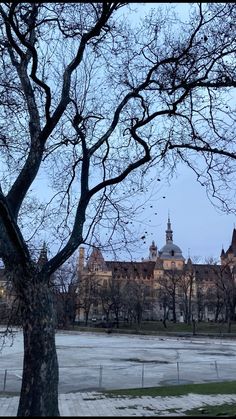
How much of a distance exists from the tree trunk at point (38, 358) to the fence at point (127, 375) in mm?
11393

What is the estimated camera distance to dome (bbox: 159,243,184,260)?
141 meters

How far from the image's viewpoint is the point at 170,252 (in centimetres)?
14200

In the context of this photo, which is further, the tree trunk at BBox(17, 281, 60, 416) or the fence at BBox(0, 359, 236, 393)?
the fence at BBox(0, 359, 236, 393)

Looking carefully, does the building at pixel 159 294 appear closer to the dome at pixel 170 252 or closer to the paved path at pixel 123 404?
the dome at pixel 170 252

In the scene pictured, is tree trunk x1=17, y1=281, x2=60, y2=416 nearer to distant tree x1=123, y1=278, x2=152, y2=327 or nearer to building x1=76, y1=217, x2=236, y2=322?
building x1=76, y1=217, x2=236, y2=322

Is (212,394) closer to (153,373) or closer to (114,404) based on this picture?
(114,404)

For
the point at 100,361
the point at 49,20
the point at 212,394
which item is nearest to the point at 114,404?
the point at 212,394

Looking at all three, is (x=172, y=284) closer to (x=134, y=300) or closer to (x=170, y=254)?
(x=134, y=300)

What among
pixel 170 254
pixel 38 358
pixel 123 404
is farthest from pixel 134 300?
pixel 38 358

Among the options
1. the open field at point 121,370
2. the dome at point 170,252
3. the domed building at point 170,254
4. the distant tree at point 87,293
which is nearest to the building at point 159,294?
the distant tree at point 87,293

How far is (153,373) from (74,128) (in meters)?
17.7

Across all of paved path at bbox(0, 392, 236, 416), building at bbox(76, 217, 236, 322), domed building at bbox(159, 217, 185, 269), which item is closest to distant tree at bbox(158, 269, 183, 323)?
building at bbox(76, 217, 236, 322)

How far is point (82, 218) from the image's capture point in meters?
10.1

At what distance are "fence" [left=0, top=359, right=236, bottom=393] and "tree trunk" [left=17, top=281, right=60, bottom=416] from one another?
11393 mm
